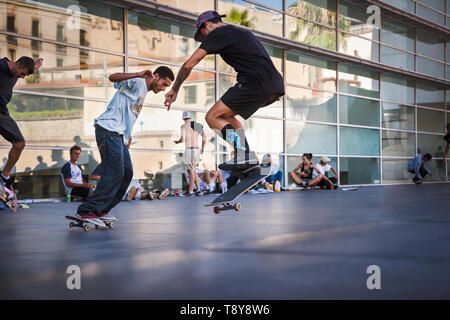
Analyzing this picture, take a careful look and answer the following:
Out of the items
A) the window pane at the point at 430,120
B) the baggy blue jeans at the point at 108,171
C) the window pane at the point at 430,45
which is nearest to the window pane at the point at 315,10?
the window pane at the point at 430,45

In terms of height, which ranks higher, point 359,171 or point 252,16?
point 252,16

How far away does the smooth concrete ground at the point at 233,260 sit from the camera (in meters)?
2.18

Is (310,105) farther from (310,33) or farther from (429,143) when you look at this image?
(429,143)

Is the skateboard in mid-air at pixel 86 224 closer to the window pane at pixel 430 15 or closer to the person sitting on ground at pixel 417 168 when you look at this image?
the person sitting on ground at pixel 417 168

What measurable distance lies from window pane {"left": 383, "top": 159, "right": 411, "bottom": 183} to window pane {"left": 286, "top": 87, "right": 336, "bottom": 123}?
4315 mm

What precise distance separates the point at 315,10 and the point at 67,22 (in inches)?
397

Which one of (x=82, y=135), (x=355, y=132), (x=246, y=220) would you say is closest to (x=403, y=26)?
(x=355, y=132)

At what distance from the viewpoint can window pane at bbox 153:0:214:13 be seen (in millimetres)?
13979

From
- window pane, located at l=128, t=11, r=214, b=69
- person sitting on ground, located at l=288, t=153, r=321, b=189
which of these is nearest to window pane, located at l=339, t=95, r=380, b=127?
person sitting on ground, located at l=288, t=153, r=321, b=189

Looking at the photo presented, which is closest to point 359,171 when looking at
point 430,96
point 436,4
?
point 430,96

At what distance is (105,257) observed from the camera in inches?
124

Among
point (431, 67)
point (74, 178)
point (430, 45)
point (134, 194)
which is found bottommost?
point (134, 194)

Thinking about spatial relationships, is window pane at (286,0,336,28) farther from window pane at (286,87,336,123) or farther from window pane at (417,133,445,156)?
window pane at (417,133,445,156)

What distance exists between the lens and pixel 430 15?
79.7 ft
